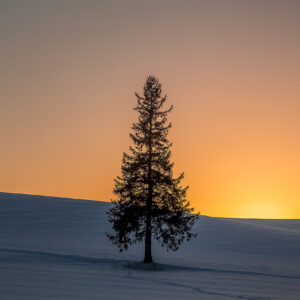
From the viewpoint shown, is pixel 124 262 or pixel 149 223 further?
pixel 149 223

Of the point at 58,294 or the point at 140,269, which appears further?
the point at 140,269

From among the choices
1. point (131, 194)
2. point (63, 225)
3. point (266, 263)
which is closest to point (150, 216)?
point (131, 194)

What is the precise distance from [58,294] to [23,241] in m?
18.4

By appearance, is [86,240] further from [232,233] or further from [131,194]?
[232,233]

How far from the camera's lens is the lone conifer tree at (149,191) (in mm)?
25016

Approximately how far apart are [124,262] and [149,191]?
15.1 feet

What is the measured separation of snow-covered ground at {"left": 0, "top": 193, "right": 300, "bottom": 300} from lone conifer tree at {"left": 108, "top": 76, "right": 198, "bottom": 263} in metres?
2.13

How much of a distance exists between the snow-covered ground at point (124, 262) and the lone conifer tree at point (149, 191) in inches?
84.0

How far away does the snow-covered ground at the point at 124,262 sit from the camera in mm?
Result: 15445

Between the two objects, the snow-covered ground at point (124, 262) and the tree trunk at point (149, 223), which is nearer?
the snow-covered ground at point (124, 262)

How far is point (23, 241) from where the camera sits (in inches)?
1206

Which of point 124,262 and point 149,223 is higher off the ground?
point 149,223

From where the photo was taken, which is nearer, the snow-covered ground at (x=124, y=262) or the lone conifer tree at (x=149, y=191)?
the snow-covered ground at (x=124, y=262)

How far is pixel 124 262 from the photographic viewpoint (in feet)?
81.0
